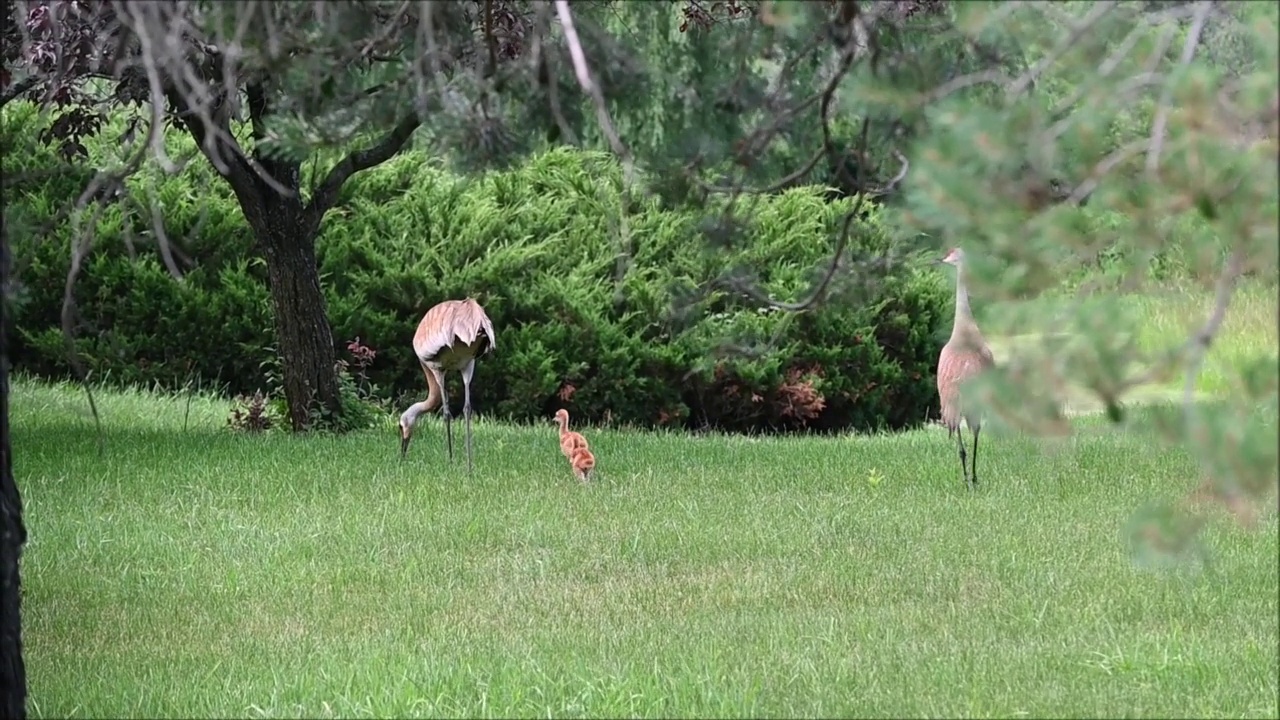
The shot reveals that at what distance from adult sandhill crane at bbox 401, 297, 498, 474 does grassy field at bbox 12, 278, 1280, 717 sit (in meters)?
0.32

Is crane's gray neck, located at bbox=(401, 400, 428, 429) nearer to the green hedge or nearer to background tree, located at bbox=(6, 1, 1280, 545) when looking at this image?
the green hedge

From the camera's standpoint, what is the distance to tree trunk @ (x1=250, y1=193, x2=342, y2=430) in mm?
10703

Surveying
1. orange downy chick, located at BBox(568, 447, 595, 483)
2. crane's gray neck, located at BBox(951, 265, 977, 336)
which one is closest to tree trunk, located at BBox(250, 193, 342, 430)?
orange downy chick, located at BBox(568, 447, 595, 483)

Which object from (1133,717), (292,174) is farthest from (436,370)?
(1133,717)

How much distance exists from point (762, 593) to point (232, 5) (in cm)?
386

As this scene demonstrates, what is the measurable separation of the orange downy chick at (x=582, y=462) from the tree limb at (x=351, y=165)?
87.6 inches

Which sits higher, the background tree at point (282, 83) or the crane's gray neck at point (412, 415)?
the background tree at point (282, 83)

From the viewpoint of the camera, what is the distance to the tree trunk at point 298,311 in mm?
10703

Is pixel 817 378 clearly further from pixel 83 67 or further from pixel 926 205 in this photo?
pixel 926 205

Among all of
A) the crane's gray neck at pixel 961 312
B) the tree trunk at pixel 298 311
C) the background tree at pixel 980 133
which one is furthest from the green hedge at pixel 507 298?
the background tree at pixel 980 133

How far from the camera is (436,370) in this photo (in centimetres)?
1113

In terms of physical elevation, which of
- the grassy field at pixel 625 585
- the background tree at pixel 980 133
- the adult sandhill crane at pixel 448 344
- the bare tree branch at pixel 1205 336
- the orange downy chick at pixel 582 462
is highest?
the background tree at pixel 980 133

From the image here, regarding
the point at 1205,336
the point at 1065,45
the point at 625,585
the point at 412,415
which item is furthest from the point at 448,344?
the point at 1205,336

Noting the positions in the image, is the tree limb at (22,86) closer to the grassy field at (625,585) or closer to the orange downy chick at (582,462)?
the grassy field at (625,585)
